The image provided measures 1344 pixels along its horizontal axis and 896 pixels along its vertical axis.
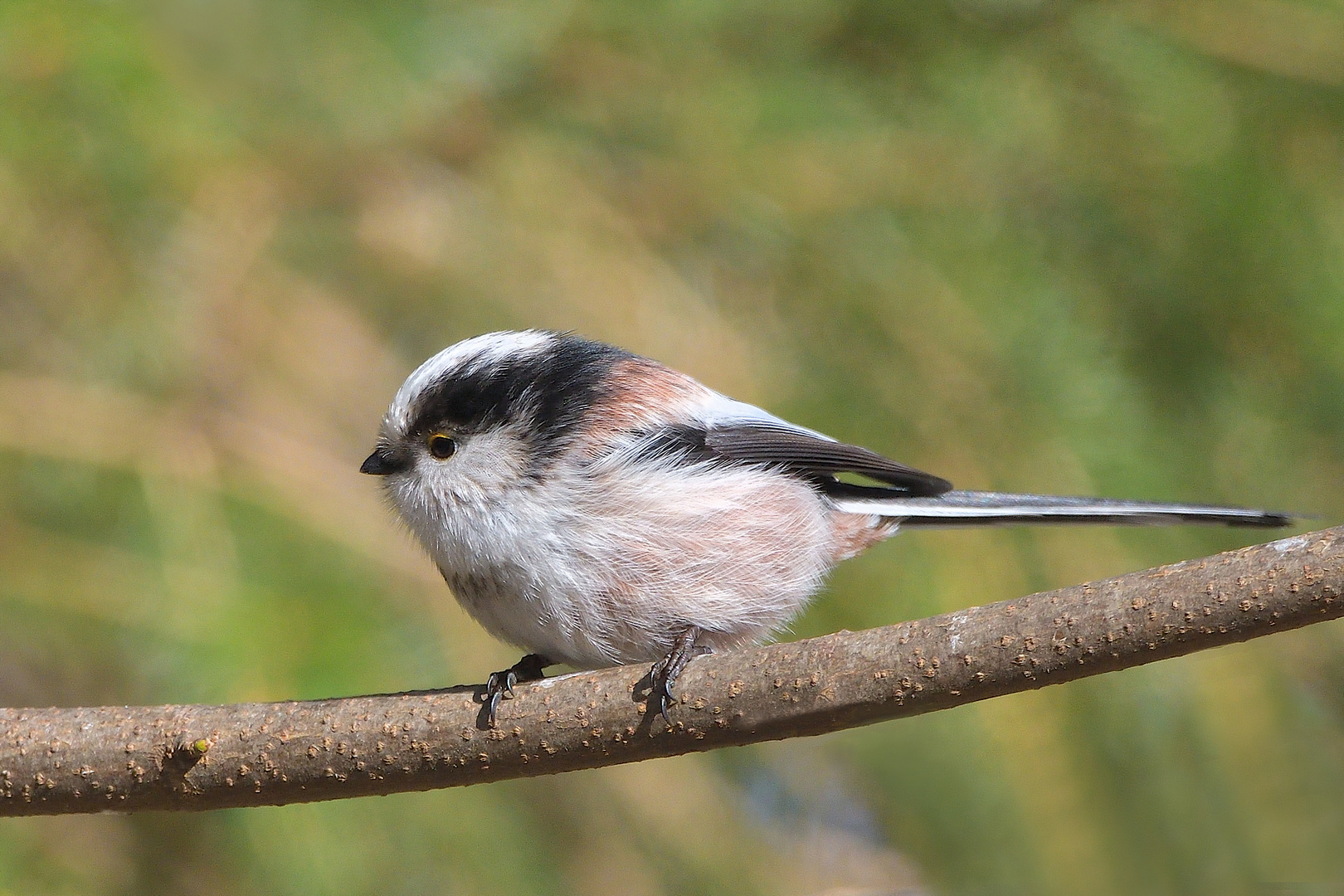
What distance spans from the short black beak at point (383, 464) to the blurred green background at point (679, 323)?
0.59ft

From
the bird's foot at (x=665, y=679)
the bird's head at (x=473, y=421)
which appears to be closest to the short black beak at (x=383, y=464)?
the bird's head at (x=473, y=421)

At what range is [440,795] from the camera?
2.35 m

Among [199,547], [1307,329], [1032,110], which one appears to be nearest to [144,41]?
[199,547]

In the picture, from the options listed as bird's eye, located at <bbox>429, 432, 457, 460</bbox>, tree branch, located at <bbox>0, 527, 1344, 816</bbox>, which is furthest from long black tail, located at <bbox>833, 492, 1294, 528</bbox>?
bird's eye, located at <bbox>429, 432, 457, 460</bbox>

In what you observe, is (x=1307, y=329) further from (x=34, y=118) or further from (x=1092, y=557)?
(x=34, y=118)

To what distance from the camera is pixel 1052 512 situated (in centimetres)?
219

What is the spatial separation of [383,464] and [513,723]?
825 millimetres

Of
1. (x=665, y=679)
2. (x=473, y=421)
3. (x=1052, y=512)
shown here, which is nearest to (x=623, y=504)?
(x=473, y=421)

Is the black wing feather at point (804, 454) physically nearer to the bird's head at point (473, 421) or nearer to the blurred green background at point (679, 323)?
the blurred green background at point (679, 323)

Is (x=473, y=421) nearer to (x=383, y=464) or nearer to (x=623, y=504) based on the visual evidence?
(x=383, y=464)

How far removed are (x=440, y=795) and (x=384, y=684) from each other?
1.04 ft

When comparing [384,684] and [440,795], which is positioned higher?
[384,684]

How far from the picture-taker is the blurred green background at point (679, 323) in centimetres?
223

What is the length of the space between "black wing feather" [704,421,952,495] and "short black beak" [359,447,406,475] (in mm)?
643
